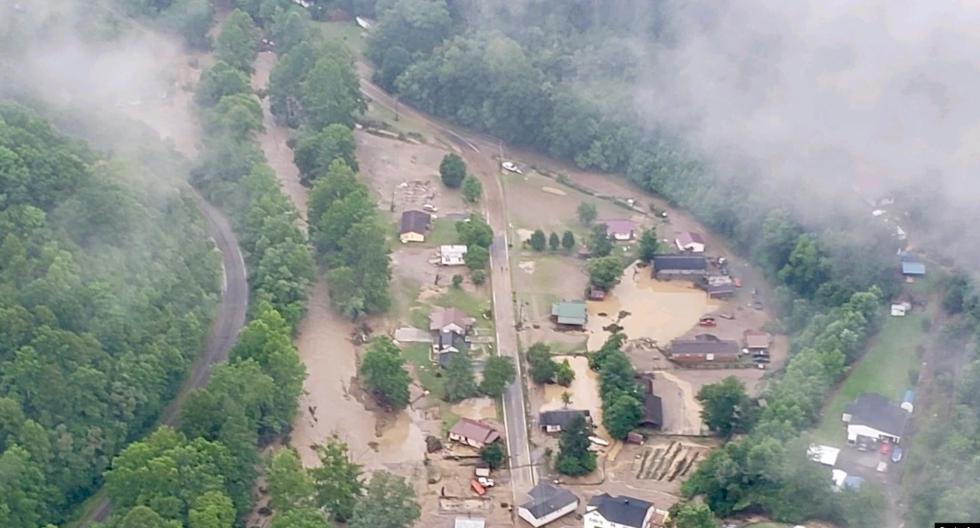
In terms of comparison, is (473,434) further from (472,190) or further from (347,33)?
(347,33)

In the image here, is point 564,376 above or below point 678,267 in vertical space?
below

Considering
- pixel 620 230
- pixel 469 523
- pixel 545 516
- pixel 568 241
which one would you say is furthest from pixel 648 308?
pixel 469 523

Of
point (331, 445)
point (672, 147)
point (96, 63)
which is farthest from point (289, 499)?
point (96, 63)

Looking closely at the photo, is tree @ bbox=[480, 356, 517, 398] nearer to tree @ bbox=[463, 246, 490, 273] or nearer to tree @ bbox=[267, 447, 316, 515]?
tree @ bbox=[463, 246, 490, 273]

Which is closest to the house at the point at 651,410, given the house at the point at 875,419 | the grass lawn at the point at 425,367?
the house at the point at 875,419

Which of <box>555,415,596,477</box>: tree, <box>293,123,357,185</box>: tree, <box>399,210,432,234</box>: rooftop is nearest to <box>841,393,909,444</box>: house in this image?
<box>555,415,596,477</box>: tree

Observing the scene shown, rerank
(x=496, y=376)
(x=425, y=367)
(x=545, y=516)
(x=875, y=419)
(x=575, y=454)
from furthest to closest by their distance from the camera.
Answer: (x=425, y=367) → (x=496, y=376) → (x=875, y=419) → (x=575, y=454) → (x=545, y=516)

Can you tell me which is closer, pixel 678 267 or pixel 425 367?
pixel 425 367

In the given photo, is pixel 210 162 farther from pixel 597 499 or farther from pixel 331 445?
pixel 597 499
